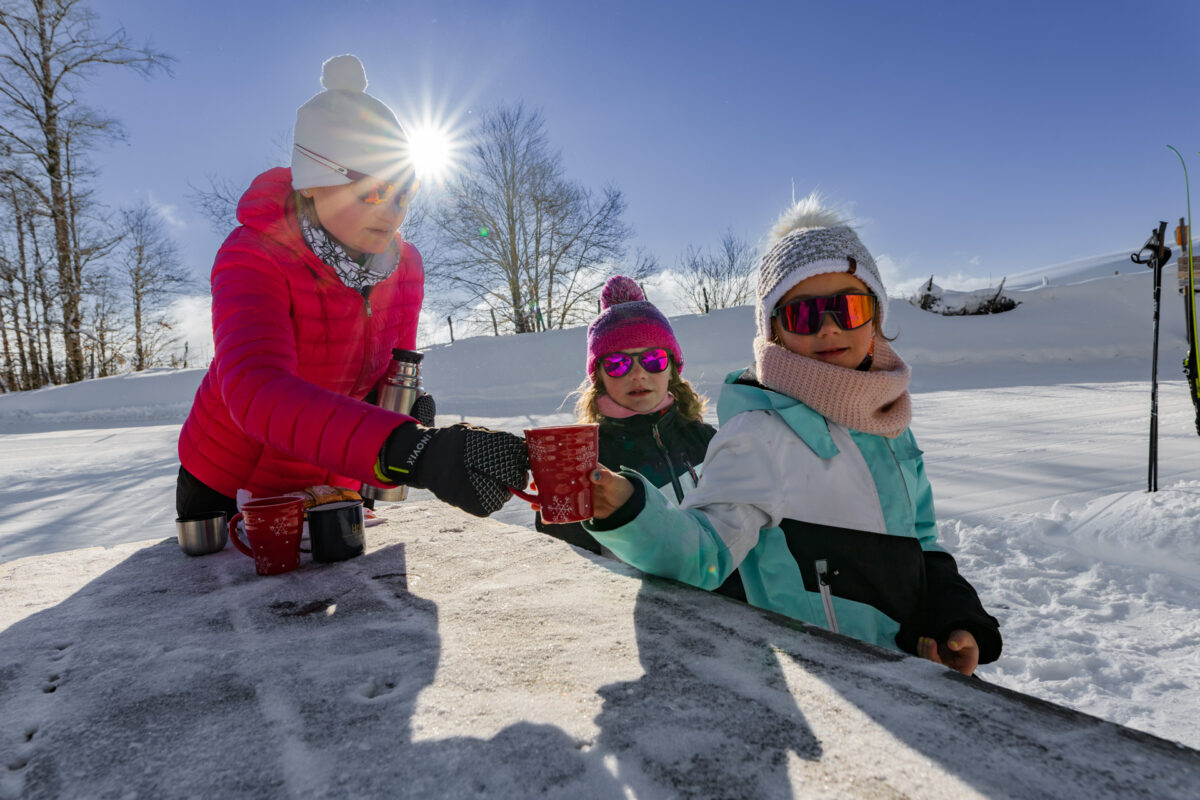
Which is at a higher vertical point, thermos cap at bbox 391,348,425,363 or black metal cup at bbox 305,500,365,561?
thermos cap at bbox 391,348,425,363

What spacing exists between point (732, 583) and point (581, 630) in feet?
2.32

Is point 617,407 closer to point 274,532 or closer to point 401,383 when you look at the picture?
point 401,383

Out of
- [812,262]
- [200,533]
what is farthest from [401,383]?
[812,262]

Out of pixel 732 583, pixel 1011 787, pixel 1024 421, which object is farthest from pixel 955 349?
pixel 1011 787

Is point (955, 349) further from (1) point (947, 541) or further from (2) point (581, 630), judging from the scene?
(2) point (581, 630)

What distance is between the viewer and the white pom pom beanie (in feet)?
6.26

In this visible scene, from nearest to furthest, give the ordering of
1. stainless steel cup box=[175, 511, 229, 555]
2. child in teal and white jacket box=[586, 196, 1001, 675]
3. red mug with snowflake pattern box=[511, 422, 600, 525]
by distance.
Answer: red mug with snowflake pattern box=[511, 422, 600, 525] < child in teal and white jacket box=[586, 196, 1001, 675] < stainless steel cup box=[175, 511, 229, 555]

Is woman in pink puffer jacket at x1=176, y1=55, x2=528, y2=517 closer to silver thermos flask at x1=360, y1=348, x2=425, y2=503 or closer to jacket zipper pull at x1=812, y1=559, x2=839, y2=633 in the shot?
silver thermos flask at x1=360, y1=348, x2=425, y2=503

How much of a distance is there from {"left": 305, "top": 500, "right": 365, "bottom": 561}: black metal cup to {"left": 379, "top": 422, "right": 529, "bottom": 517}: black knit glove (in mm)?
523

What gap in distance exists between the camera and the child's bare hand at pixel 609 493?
45.9 inches

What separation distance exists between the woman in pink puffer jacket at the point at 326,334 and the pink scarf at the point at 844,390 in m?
0.75

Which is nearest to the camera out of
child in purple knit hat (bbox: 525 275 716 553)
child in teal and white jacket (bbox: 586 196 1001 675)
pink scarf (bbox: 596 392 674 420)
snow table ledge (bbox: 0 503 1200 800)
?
snow table ledge (bbox: 0 503 1200 800)

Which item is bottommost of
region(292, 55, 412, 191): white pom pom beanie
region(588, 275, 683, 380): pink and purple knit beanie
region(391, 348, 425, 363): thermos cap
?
region(391, 348, 425, 363): thermos cap

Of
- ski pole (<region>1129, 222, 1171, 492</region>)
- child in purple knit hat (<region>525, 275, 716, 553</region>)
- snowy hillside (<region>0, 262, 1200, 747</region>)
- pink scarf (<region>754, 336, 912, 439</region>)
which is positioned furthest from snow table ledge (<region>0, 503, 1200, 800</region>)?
ski pole (<region>1129, 222, 1171, 492</region>)
